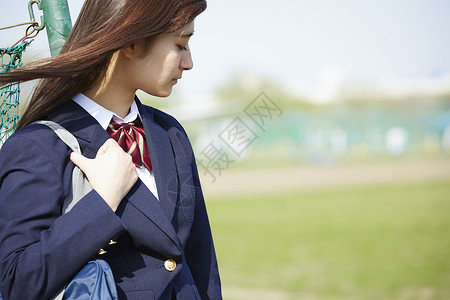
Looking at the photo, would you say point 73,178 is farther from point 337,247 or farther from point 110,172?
point 337,247

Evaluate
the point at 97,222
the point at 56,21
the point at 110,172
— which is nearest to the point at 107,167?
the point at 110,172

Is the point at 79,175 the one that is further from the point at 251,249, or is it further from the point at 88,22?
the point at 251,249

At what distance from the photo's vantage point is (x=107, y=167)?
139 cm

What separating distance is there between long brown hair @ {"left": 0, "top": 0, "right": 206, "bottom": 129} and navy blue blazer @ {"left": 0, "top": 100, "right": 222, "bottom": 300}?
0.06m

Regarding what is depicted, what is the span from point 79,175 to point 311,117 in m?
41.5

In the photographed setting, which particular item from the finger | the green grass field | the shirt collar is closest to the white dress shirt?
the shirt collar

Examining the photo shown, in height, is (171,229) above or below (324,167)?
above

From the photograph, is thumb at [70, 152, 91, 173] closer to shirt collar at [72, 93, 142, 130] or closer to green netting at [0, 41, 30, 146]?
shirt collar at [72, 93, 142, 130]

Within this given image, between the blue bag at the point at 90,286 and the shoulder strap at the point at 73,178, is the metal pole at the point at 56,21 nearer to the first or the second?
the shoulder strap at the point at 73,178

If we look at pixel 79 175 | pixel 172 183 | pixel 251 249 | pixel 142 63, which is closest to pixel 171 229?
pixel 172 183

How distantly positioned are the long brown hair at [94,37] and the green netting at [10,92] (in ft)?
1.19

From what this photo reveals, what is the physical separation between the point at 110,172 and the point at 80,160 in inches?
3.4

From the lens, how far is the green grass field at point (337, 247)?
6648 mm

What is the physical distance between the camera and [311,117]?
42188 millimetres
